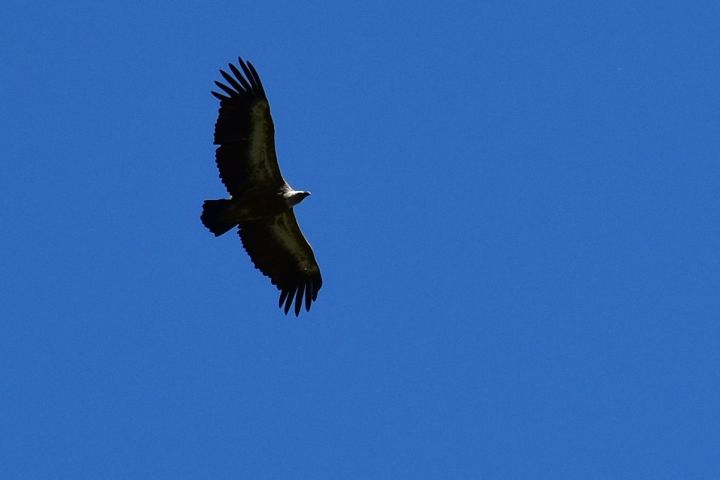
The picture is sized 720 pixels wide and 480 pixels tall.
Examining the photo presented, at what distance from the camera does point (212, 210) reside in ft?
94.8

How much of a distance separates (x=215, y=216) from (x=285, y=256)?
219 centimetres

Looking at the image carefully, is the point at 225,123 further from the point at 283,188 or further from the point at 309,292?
the point at 309,292

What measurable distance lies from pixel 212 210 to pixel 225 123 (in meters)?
1.55

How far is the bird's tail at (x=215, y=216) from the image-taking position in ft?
94.7

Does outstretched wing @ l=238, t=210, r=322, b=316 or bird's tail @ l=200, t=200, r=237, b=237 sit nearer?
bird's tail @ l=200, t=200, r=237, b=237

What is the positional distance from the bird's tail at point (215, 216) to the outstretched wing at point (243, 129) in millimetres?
368

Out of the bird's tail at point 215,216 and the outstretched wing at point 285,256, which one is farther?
the outstretched wing at point 285,256

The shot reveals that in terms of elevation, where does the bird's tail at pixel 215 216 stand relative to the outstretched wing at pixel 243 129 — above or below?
below

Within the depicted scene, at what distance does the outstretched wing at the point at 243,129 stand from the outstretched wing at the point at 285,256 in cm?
127

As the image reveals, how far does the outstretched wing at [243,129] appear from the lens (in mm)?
28672

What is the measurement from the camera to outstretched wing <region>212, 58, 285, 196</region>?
2867 cm

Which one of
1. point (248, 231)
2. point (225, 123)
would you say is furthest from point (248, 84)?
point (248, 231)

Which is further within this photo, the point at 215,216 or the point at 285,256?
the point at 285,256

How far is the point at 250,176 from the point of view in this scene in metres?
29.1
